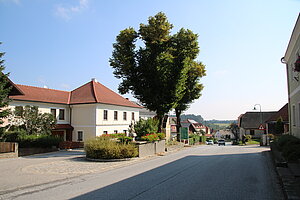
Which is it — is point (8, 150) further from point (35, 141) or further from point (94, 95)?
point (94, 95)

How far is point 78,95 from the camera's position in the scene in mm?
34500

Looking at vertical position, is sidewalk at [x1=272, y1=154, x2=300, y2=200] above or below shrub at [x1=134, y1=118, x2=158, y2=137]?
below

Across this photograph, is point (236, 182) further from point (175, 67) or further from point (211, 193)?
point (175, 67)

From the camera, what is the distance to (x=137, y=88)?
26344 mm

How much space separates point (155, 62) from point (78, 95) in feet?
47.1

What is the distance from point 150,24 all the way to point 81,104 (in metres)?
13.9

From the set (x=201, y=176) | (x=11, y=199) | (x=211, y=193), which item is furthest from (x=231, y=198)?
(x=11, y=199)

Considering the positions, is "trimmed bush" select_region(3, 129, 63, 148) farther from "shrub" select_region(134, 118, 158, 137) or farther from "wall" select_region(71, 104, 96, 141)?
"shrub" select_region(134, 118, 158, 137)

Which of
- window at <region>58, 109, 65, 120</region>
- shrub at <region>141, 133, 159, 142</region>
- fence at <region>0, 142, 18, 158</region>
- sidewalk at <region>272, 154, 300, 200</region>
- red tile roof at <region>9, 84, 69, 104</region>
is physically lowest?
fence at <region>0, 142, 18, 158</region>

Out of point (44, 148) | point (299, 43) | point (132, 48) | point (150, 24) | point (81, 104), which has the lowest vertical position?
point (44, 148)

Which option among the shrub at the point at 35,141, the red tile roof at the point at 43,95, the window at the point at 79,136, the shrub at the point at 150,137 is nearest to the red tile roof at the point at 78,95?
the red tile roof at the point at 43,95

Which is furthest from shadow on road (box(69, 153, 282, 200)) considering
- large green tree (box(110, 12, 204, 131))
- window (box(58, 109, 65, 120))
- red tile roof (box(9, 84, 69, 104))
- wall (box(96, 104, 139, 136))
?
window (box(58, 109, 65, 120))

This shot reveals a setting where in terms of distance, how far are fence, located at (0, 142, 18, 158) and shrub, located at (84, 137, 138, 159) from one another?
6.10 metres

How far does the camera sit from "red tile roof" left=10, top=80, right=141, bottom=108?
30.3 m
